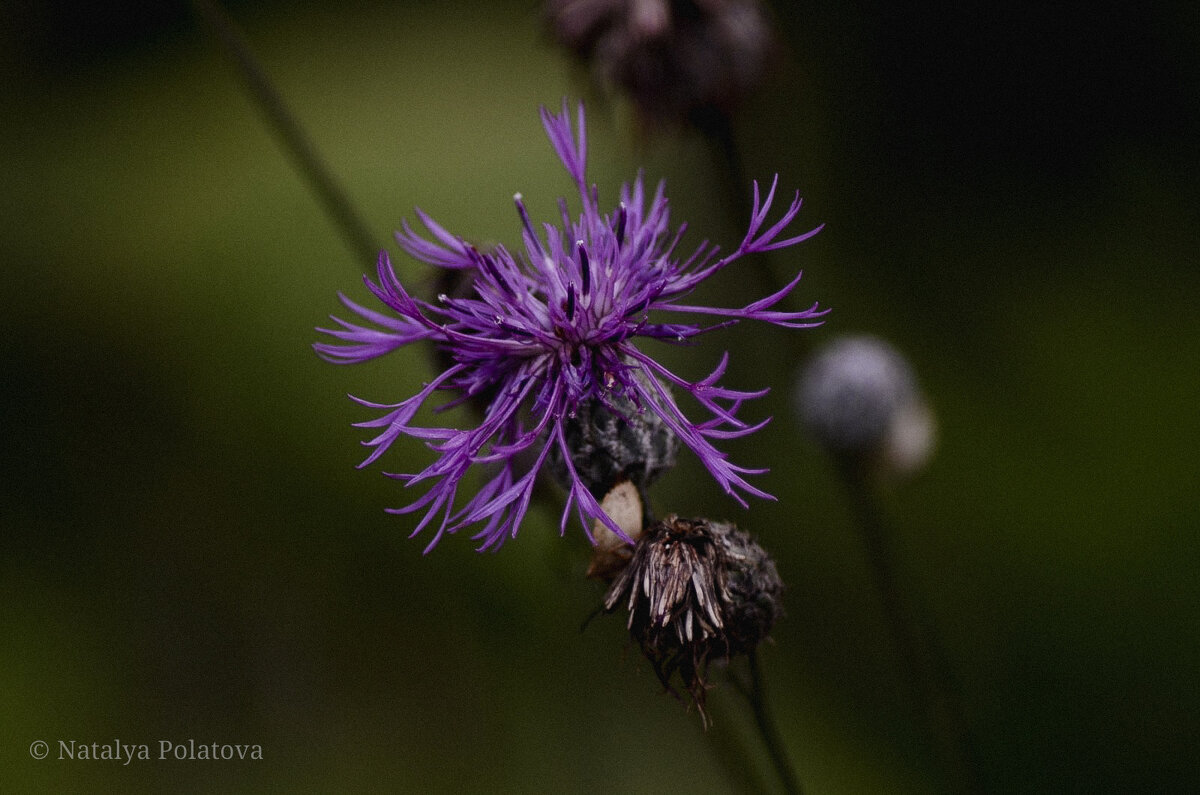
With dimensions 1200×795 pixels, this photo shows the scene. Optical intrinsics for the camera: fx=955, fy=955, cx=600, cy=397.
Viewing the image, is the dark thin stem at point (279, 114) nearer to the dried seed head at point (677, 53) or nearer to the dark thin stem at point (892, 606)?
the dried seed head at point (677, 53)

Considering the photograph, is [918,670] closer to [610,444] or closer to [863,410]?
[863,410]

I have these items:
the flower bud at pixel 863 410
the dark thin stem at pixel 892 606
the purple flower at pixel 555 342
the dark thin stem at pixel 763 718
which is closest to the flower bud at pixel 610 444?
the purple flower at pixel 555 342

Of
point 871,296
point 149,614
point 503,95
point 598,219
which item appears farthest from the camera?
point 503,95

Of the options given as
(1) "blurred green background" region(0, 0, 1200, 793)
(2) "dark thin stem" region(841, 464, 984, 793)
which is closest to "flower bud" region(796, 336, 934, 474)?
(2) "dark thin stem" region(841, 464, 984, 793)

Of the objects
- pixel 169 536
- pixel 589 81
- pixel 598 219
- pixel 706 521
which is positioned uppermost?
pixel 589 81

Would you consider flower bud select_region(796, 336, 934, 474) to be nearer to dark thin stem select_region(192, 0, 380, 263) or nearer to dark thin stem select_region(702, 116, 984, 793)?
dark thin stem select_region(702, 116, 984, 793)

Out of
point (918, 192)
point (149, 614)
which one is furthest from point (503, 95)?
point (149, 614)

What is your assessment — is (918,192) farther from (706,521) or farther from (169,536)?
(169,536)
